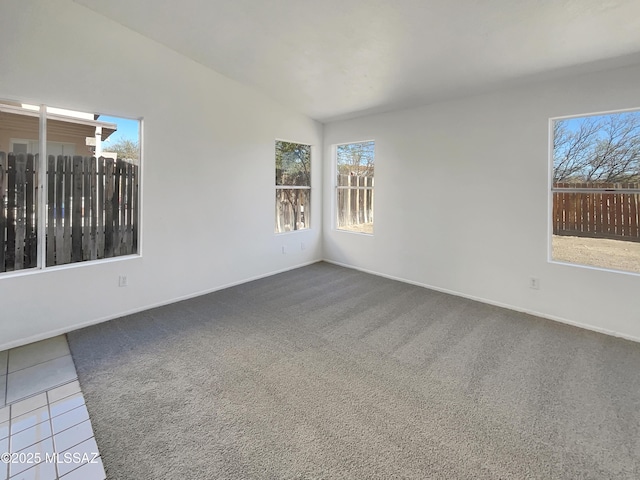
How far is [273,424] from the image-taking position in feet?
6.05

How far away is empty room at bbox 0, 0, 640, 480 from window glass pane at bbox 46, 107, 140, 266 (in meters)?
0.02

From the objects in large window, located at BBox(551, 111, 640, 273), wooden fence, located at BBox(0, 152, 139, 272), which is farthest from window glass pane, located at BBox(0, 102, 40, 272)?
large window, located at BBox(551, 111, 640, 273)

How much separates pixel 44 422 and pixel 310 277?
3.43 metres

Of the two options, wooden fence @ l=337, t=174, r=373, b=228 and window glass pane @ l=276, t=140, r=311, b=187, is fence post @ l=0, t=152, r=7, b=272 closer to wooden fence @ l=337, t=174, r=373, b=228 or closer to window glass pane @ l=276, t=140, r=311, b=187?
window glass pane @ l=276, t=140, r=311, b=187

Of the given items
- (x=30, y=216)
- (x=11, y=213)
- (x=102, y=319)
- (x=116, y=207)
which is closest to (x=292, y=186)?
(x=116, y=207)

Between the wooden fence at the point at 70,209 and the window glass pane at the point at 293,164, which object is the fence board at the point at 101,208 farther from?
the window glass pane at the point at 293,164

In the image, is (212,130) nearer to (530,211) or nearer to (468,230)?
(468,230)

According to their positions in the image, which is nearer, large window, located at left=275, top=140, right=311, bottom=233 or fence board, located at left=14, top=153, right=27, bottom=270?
fence board, located at left=14, top=153, right=27, bottom=270

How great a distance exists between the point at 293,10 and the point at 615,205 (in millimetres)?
3485

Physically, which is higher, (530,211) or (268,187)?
(268,187)

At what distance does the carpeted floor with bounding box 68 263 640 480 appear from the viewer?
1593mm

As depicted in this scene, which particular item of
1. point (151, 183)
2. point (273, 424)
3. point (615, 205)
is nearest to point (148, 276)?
point (151, 183)

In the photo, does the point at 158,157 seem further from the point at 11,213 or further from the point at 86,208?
the point at 11,213

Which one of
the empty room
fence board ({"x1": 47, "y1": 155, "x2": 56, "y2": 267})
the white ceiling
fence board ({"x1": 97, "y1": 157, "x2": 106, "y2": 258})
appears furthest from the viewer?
fence board ({"x1": 97, "y1": 157, "x2": 106, "y2": 258})
